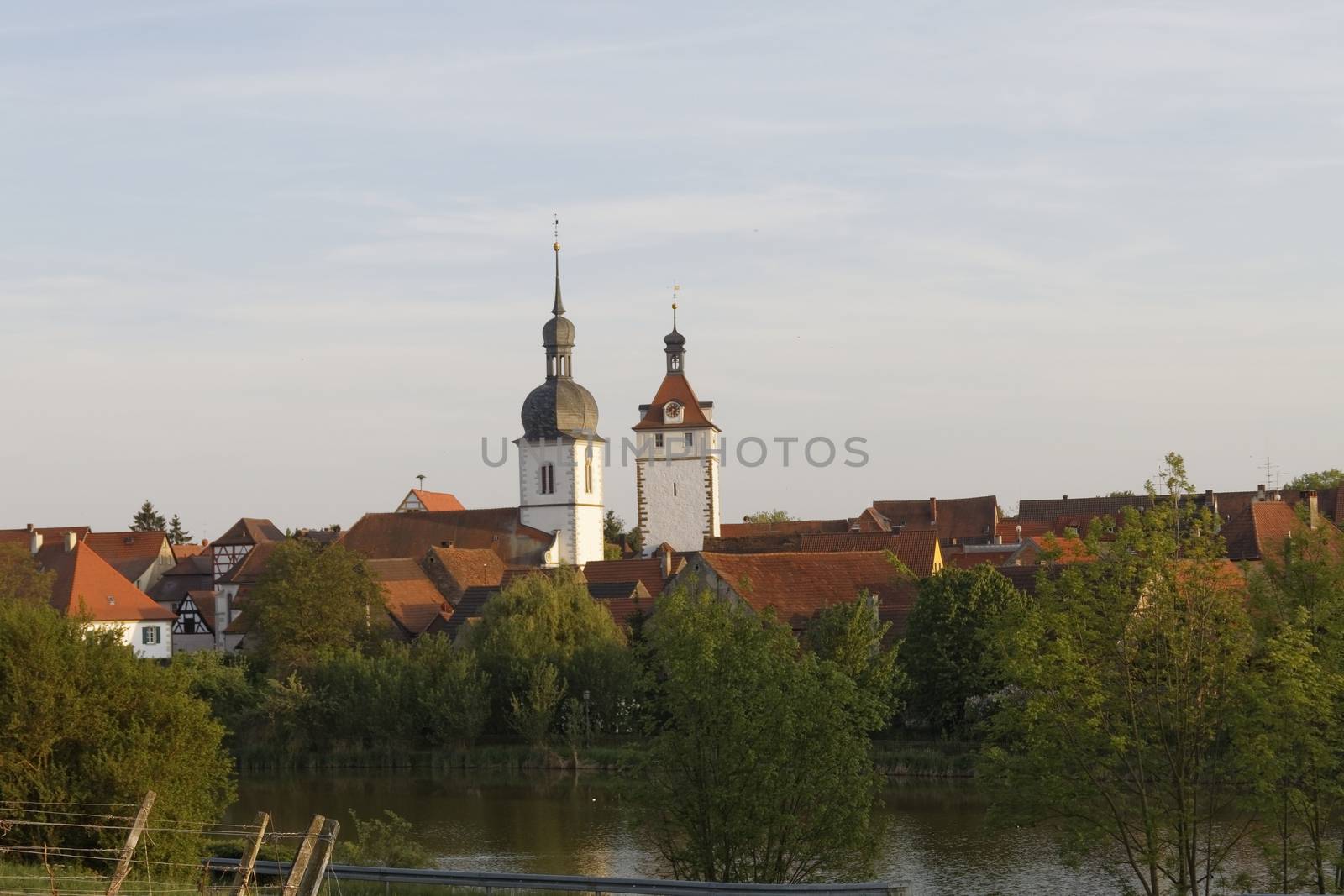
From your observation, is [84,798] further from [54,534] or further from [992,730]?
[54,534]

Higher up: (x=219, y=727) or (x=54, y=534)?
(x=54, y=534)

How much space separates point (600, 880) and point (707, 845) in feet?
8.75

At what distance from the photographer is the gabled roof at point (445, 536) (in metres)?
83.8

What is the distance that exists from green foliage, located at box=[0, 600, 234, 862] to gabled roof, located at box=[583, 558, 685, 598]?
3951 centimetres

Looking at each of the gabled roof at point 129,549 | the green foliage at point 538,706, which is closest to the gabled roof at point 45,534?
the gabled roof at point 129,549

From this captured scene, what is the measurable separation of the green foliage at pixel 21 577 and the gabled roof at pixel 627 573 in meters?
18.4

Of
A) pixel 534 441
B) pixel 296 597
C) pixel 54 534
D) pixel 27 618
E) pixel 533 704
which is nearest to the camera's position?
pixel 27 618

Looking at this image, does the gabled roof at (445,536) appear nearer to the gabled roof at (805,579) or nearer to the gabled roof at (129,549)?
the gabled roof at (129,549)

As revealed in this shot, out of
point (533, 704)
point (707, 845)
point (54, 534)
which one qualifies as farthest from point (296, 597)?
point (54, 534)

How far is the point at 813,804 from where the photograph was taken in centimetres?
2442

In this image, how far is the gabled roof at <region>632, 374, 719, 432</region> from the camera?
94.4m

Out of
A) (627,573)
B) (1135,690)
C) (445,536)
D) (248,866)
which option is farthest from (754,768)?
(445,536)

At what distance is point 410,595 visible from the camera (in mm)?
66812

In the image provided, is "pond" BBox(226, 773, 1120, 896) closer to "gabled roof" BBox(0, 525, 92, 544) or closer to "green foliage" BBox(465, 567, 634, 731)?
"green foliage" BBox(465, 567, 634, 731)
